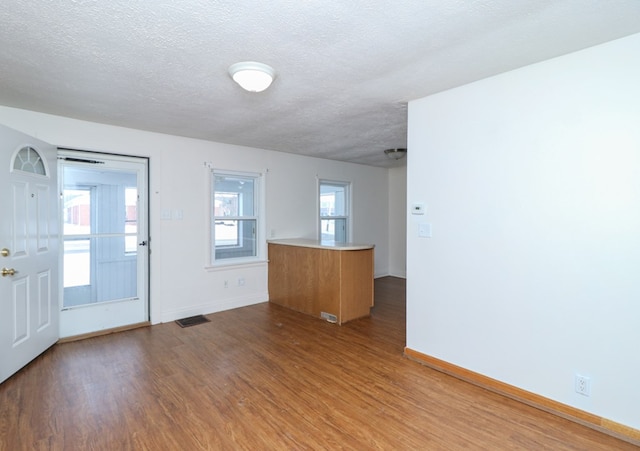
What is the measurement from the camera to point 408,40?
71.8 inches

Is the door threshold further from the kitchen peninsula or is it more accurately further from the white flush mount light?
the white flush mount light

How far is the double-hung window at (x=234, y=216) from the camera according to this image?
4.45 meters

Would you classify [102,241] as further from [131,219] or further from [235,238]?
[235,238]

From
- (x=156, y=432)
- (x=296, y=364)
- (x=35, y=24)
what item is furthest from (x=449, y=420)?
(x=35, y=24)

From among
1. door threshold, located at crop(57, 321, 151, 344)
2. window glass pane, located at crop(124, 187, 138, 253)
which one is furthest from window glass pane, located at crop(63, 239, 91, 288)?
door threshold, located at crop(57, 321, 151, 344)

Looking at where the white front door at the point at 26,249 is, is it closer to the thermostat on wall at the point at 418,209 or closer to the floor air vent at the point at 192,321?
the floor air vent at the point at 192,321

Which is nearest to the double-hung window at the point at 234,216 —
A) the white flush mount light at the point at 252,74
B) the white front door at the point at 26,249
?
the white front door at the point at 26,249

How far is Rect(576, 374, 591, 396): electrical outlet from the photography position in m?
1.99

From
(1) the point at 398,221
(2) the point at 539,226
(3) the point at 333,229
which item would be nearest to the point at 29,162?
(2) the point at 539,226

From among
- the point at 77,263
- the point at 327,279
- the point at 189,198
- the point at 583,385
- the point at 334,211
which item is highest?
the point at 189,198

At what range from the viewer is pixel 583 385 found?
201 centimetres

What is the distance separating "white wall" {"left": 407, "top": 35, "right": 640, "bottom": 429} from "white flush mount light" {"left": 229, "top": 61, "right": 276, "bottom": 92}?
4.49 feet

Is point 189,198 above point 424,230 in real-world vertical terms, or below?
above

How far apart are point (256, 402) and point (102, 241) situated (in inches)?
103
